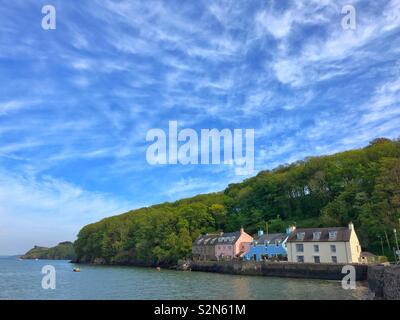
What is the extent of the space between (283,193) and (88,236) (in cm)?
8553

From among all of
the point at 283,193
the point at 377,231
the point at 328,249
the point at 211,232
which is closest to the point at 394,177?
the point at 377,231

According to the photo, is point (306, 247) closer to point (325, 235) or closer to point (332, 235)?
point (325, 235)

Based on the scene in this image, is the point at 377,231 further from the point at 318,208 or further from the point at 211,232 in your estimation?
the point at 211,232

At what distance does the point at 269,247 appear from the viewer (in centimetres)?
7212

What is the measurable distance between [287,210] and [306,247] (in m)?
38.9

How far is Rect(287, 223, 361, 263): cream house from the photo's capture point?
56.8 metres

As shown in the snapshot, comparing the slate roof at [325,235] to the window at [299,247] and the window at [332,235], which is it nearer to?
the window at [332,235]

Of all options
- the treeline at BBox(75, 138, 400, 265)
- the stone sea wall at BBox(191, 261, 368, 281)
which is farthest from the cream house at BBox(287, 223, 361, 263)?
the treeline at BBox(75, 138, 400, 265)

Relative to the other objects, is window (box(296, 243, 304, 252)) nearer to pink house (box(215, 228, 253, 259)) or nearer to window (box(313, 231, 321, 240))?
window (box(313, 231, 321, 240))

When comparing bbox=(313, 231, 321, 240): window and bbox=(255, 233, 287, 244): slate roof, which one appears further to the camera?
bbox=(255, 233, 287, 244): slate roof

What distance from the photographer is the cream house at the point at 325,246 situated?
2235 inches

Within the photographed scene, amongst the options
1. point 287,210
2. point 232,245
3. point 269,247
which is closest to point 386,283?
point 269,247
